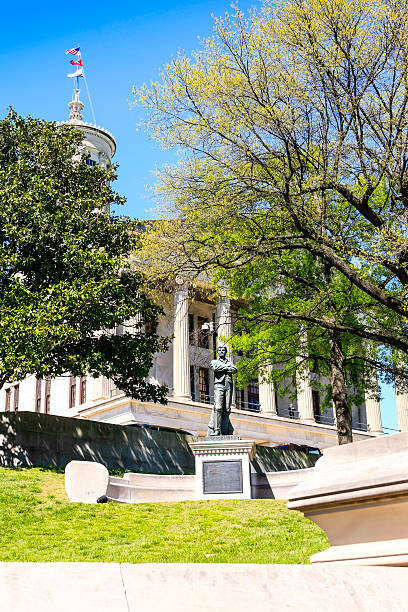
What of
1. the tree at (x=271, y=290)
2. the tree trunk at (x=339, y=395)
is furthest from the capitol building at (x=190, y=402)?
the tree trunk at (x=339, y=395)

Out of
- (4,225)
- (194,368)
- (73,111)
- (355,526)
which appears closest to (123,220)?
(4,225)

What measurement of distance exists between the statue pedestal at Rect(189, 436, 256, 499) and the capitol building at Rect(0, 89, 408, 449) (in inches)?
877

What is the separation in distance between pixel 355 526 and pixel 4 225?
65.1 ft

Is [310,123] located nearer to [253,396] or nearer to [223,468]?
[223,468]

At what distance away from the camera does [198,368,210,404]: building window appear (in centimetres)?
5400

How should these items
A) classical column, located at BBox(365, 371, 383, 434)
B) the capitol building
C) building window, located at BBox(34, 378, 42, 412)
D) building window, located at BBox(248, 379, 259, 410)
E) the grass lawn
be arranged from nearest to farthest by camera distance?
the grass lawn < the capitol building < building window, located at BBox(34, 378, 42, 412) < building window, located at BBox(248, 379, 259, 410) < classical column, located at BBox(365, 371, 383, 434)

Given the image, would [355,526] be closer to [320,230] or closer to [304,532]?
[304,532]

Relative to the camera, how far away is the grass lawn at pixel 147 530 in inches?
412

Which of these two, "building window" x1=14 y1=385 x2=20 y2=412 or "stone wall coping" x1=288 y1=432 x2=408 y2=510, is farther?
"building window" x1=14 y1=385 x2=20 y2=412

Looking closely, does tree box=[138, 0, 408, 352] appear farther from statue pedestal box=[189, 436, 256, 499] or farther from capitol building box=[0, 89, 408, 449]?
capitol building box=[0, 89, 408, 449]

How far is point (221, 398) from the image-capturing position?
20141 mm

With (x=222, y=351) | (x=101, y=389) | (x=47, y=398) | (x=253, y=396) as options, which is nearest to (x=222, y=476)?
(x=222, y=351)

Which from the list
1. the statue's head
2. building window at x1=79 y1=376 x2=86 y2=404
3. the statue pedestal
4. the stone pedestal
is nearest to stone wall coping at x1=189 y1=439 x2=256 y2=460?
the statue pedestal

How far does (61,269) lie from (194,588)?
67.3 ft
